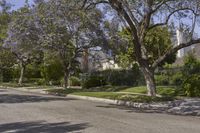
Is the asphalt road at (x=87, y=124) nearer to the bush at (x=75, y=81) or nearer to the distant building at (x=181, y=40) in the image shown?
the distant building at (x=181, y=40)

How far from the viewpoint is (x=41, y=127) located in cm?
1268

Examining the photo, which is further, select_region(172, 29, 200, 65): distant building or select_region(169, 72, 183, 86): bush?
select_region(169, 72, 183, 86): bush

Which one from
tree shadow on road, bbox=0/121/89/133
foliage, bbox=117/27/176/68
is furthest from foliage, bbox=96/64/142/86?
tree shadow on road, bbox=0/121/89/133

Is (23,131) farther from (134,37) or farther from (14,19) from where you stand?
(14,19)

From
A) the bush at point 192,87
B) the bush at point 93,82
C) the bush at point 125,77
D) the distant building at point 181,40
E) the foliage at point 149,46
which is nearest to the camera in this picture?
the distant building at point 181,40

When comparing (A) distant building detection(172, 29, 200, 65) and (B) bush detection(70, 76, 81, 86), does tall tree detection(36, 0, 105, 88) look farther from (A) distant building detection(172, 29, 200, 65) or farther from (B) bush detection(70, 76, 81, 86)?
(B) bush detection(70, 76, 81, 86)

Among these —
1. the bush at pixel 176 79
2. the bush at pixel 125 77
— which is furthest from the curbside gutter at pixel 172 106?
the bush at pixel 125 77

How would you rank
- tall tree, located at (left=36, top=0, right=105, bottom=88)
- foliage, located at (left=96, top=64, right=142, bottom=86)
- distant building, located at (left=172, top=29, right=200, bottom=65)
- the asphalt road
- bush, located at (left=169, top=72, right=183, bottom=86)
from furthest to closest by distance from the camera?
foliage, located at (left=96, top=64, right=142, bottom=86) → tall tree, located at (left=36, top=0, right=105, bottom=88) → bush, located at (left=169, top=72, right=183, bottom=86) → distant building, located at (left=172, top=29, right=200, bottom=65) → the asphalt road

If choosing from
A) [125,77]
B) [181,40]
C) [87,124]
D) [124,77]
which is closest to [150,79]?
[87,124]

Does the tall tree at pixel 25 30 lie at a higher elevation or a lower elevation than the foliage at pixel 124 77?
higher

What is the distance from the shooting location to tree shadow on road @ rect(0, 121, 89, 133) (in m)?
12.0

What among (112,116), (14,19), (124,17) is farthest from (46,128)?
(14,19)

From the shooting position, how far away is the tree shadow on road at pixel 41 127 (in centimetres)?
1195

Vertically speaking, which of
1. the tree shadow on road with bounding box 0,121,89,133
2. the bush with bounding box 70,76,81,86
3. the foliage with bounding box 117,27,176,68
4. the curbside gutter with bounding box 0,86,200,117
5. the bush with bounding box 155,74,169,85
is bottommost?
the tree shadow on road with bounding box 0,121,89,133
